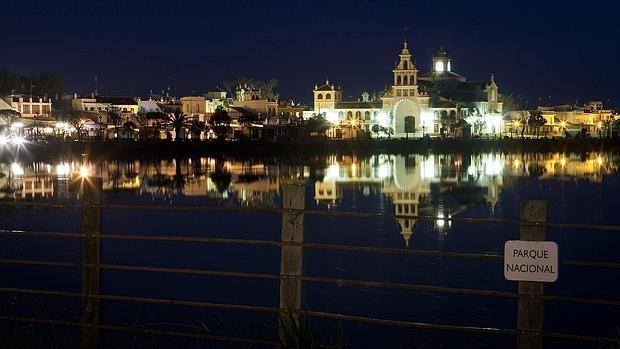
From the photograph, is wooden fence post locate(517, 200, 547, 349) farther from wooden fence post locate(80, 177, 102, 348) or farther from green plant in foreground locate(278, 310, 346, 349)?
wooden fence post locate(80, 177, 102, 348)

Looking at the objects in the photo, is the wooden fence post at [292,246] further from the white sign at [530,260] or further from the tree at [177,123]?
the tree at [177,123]

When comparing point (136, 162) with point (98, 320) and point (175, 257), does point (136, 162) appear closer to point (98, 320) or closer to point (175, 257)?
point (175, 257)

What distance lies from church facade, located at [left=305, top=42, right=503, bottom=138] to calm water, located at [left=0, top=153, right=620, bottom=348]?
58967 millimetres

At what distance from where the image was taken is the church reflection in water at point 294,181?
28922 millimetres

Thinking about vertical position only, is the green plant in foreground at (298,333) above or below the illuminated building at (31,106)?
below

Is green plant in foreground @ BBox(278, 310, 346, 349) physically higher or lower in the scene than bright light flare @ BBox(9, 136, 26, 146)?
lower

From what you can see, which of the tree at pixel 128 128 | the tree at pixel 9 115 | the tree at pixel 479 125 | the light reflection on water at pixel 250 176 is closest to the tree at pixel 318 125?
the tree at pixel 479 125

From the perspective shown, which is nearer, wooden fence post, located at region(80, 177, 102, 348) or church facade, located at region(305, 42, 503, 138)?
wooden fence post, located at region(80, 177, 102, 348)

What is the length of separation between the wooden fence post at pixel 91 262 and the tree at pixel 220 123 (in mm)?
74432

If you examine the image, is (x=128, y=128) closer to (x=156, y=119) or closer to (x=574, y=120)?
(x=156, y=119)

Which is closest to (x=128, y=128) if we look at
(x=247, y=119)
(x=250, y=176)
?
(x=247, y=119)

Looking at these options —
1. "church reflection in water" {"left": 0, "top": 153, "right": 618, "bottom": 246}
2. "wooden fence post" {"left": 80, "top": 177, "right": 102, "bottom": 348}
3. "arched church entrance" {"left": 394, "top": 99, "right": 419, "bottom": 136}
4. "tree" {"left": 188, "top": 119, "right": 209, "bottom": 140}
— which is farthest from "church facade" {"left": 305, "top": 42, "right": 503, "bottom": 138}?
"wooden fence post" {"left": 80, "top": 177, "right": 102, "bottom": 348}

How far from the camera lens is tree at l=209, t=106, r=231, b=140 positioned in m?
81.6

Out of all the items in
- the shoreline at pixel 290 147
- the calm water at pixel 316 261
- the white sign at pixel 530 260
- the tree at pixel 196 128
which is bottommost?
the calm water at pixel 316 261
